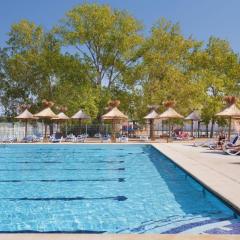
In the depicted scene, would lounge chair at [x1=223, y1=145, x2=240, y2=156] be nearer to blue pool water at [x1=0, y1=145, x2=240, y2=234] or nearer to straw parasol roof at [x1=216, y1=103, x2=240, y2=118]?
blue pool water at [x1=0, y1=145, x2=240, y2=234]

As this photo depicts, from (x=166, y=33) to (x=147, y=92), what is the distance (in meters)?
6.63

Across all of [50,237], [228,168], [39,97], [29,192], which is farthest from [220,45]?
[50,237]

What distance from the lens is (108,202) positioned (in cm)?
901

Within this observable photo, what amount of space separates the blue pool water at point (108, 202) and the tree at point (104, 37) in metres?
28.3

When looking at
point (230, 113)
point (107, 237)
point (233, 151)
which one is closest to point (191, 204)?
point (107, 237)

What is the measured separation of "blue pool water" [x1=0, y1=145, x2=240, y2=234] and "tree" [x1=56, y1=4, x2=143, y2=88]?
2834 centimetres

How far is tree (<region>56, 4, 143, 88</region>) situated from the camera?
41625 millimetres

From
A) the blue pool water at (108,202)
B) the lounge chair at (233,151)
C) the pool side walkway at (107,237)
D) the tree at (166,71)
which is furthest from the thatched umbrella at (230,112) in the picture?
the pool side walkway at (107,237)

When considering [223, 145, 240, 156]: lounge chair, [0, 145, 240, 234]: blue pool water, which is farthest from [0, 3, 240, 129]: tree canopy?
[0, 145, 240, 234]: blue pool water

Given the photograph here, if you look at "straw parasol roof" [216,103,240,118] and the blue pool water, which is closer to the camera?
the blue pool water

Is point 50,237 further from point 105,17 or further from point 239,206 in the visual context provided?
point 105,17

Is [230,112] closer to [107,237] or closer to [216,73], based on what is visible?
[107,237]

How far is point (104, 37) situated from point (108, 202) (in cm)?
3412

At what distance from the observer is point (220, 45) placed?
50531mm
